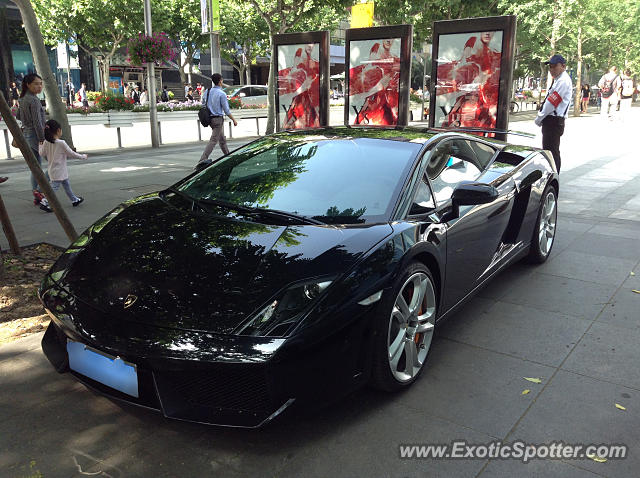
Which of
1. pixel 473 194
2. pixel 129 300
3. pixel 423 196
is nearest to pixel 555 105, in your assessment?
pixel 473 194

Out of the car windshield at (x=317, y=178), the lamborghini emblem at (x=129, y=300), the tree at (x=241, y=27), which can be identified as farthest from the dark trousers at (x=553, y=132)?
the tree at (x=241, y=27)

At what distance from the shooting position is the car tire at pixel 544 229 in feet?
16.8

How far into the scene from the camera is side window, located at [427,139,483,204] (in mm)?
3652

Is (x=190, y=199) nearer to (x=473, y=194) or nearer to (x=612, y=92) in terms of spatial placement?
(x=473, y=194)

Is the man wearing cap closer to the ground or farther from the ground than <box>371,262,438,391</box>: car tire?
farther from the ground

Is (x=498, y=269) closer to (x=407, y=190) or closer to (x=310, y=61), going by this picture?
(x=407, y=190)

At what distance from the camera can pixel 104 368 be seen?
2.57 meters

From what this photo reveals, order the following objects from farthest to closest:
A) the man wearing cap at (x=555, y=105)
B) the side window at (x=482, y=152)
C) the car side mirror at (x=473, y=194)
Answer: the man wearing cap at (x=555, y=105) < the side window at (x=482, y=152) < the car side mirror at (x=473, y=194)

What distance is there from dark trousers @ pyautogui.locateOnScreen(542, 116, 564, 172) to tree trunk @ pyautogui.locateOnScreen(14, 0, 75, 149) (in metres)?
9.15

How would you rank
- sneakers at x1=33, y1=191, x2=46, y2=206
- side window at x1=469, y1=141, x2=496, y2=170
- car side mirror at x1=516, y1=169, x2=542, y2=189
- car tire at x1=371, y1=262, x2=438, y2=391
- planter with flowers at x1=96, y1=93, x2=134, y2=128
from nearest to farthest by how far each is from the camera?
1. car tire at x1=371, y1=262, x2=438, y2=391
2. side window at x1=469, y1=141, x2=496, y2=170
3. car side mirror at x1=516, y1=169, x2=542, y2=189
4. sneakers at x1=33, y1=191, x2=46, y2=206
5. planter with flowers at x1=96, y1=93, x2=134, y2=128

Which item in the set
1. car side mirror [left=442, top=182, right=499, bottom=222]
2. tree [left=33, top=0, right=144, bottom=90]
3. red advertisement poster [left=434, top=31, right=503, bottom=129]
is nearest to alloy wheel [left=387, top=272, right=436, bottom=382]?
car side mirror [left=442, top=182, right=499, bottom=222]

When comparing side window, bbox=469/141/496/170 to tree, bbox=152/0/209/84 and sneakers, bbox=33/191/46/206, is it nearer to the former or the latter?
sneakers, bbox=33/191/46/206

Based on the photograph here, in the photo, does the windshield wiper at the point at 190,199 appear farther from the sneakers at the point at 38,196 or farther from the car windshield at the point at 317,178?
the sneakers at the point at 38,196

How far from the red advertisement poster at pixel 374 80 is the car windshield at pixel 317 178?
22.8 ft
